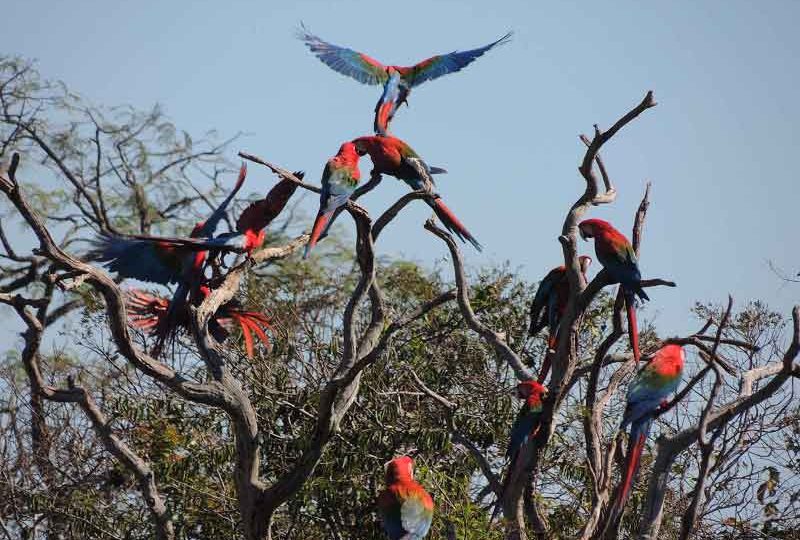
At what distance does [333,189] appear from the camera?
5.87 metres

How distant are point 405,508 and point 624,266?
4.75 ft

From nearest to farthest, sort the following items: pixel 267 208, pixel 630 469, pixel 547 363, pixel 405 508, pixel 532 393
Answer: pixel 630 469 → pixel 405 508 → pixel 532 393 → pixel 267 208 → pixel 547 363

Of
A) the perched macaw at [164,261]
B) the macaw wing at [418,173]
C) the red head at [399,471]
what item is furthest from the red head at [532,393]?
the perched macaw at [164,261]

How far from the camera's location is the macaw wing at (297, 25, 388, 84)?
780cm

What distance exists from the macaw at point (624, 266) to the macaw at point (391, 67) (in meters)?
2.25

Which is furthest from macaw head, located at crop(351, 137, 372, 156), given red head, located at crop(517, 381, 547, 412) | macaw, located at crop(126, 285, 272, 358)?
red head, located at crop(517, 381, 547, 412)

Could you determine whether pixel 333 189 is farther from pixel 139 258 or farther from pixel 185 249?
pixel 139 258

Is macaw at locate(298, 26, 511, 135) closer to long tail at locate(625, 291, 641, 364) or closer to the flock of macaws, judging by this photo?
the flock of macaws

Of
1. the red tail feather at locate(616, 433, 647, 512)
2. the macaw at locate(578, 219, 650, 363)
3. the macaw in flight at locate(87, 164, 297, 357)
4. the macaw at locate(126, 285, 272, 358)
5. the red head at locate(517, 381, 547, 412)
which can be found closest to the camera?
the red tail feather at locate(616, 433, 647, 512)

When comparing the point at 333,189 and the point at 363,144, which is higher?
the point at 363,144

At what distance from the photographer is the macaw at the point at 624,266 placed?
540cm

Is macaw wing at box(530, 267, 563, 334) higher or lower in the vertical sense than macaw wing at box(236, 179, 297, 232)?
higher

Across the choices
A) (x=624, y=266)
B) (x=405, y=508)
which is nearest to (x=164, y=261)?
(x=405, y=508)

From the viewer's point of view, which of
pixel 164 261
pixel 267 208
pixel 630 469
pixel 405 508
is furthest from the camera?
pixel 164 261
